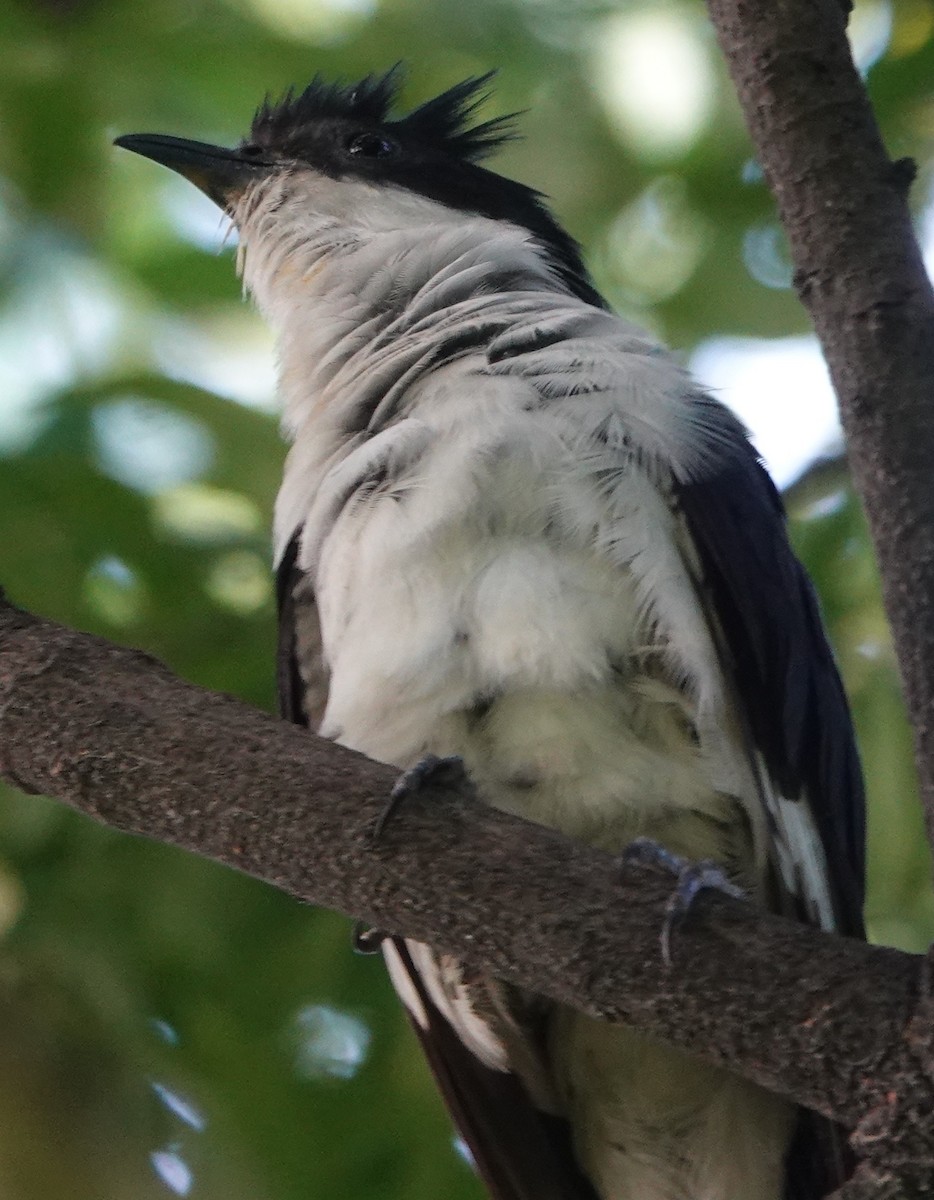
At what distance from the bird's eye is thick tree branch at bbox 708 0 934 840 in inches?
57.4

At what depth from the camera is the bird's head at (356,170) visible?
3287mm

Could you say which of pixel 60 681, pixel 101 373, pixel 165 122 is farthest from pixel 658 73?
pixel 60 681

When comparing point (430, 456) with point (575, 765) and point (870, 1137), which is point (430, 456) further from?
point (870, 1137)

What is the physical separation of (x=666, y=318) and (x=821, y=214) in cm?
181

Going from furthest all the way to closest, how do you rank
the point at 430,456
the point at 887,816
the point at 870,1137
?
the point at 887,816 < the point at 430,456 < the point at 870,1137

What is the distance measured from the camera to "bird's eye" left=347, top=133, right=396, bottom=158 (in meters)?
3.52

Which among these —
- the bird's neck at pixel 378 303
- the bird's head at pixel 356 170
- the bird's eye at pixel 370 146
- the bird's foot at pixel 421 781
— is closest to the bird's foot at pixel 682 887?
the bird's foot at pixel 421 781

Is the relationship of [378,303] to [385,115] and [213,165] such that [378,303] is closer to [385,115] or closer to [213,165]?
[213,165]

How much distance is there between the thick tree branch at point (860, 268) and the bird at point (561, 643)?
0.52 metres

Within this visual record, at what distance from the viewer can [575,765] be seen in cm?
232

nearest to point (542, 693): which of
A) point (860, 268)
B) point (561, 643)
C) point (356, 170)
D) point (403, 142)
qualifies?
point (561, 643)

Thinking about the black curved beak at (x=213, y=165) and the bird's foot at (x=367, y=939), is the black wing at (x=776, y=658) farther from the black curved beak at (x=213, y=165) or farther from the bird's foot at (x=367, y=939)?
the black curved beak at (x=213, y=165)

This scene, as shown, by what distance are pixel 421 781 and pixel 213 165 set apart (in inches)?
76.0

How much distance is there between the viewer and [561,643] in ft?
7.52
